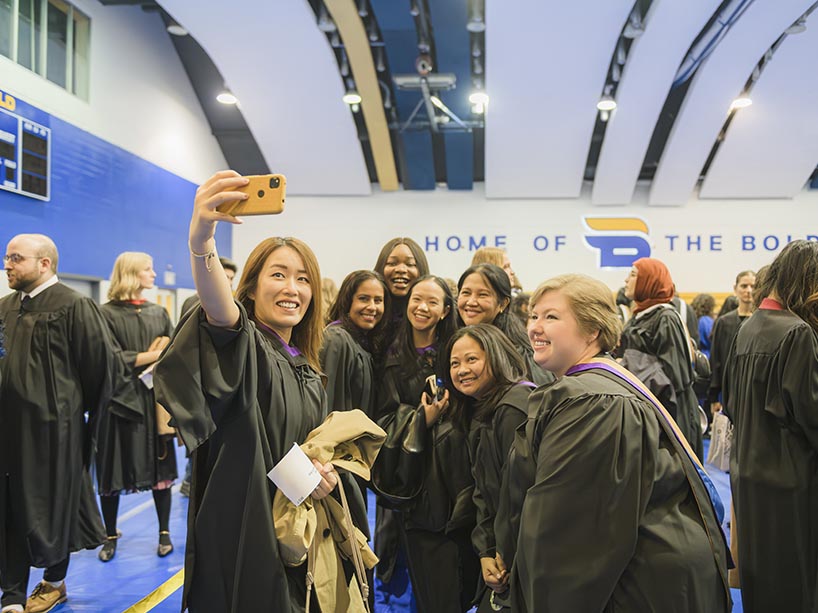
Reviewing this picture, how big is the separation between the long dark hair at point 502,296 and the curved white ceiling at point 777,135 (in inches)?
375

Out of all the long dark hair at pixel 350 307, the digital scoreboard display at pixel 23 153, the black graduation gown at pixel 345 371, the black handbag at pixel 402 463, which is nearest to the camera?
the black handbag at pixel 402 463

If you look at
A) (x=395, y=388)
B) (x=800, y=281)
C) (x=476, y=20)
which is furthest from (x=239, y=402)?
(x=476, y=20)

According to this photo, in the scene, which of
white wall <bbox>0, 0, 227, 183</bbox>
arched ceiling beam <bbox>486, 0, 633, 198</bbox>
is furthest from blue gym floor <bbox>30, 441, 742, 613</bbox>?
arched ceiling beam <bbox>486, 0, 633, 198</bbox>

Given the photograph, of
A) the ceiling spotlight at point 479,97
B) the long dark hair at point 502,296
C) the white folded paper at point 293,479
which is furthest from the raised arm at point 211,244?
the ceiling spotlight at point 479,97

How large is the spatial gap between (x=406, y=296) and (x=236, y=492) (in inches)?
82.0

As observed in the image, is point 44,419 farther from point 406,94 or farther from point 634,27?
point 406,94

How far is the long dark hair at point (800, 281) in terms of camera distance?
2.86 m

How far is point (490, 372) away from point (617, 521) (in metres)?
1.20

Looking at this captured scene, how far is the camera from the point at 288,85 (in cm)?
1062

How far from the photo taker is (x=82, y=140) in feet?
27.1

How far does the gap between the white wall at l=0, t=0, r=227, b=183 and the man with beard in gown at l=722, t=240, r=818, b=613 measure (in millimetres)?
7558

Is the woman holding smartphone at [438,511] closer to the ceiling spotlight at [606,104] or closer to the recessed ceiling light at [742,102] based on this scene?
the ceiling spotlight at [606,104]

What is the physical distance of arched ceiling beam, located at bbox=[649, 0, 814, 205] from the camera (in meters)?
9.27

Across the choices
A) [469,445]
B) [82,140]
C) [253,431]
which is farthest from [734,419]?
[82,140]
